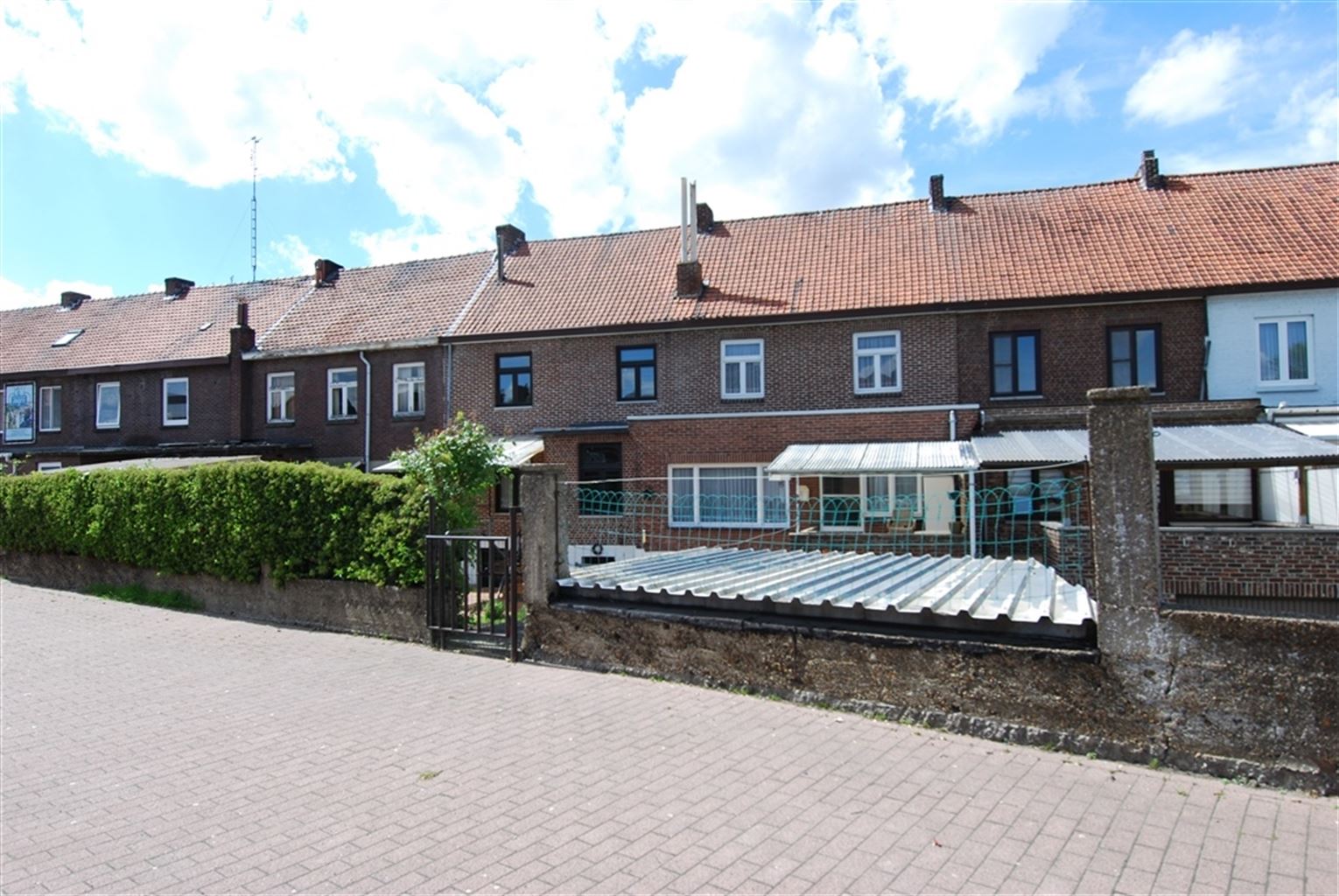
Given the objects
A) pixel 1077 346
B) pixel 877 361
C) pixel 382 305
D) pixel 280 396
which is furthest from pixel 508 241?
pixel 1077 346

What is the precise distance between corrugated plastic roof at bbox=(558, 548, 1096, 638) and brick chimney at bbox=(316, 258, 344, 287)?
2200cm

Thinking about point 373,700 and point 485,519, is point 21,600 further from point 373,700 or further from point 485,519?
point 373,700

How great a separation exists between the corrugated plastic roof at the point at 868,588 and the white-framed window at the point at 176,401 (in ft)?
71.9

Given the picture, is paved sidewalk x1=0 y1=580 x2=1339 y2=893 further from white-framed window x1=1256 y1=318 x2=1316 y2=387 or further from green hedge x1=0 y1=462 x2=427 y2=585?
white-framed window x1=1256 y1=318 x2=1316 y2=387

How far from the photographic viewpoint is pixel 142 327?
96.8ft

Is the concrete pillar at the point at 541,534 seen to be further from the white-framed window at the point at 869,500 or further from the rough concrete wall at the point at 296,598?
the white-framed window at the point at 869,500

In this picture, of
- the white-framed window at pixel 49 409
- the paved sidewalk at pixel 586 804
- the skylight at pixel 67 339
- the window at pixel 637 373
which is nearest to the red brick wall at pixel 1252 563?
the paved sidewalk at pixel 586 804

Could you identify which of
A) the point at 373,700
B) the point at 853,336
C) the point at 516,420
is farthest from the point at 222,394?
the point at 373,700

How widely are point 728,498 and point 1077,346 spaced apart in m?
8.31

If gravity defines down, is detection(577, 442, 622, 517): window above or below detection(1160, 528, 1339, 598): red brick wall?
above

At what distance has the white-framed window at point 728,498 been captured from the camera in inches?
728

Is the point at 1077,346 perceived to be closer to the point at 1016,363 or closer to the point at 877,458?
the point at 1016,363

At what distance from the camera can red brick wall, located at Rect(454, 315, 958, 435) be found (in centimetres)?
1870

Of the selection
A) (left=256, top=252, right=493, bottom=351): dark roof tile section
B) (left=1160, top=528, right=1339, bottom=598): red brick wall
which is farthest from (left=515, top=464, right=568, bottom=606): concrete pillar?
(left=256, top=252, right=493, bottom=351): dark roof tile section
